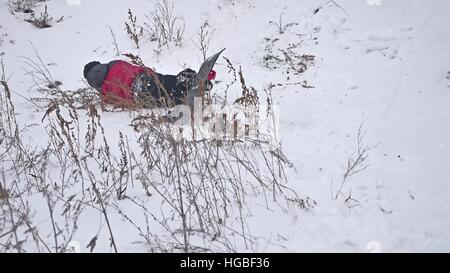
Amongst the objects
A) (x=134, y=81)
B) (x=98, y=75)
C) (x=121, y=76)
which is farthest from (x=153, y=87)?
(x=98, y=75)

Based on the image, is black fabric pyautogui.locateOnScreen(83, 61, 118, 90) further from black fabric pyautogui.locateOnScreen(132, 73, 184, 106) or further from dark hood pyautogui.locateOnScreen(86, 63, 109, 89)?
black fabric pyautogui.locateOnScreen(132, 73, 184, 106)

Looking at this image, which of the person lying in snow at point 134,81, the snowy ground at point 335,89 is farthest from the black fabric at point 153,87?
the snowy ground at point 335,89

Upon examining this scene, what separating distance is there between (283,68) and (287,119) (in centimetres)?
95

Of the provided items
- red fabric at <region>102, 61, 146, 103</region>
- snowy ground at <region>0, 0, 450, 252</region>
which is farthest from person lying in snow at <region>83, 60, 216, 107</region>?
snowy ground at <region>0, 0, 450, 252</region>

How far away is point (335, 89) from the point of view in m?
3.61

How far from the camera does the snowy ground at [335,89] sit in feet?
7.24

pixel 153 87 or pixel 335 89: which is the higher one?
pixel 153 87

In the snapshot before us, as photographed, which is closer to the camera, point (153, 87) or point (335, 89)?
point (153, 87)

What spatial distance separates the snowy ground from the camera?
221cm

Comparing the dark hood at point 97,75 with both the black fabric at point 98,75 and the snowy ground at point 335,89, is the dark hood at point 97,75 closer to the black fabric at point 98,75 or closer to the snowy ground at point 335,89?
the black fabric at point 98,75

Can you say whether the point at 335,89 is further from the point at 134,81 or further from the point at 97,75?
the point at 97,75

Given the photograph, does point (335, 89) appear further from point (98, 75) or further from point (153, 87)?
point (98, 75)

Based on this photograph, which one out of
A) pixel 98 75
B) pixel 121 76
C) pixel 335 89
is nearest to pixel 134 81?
Answer: pixel 121 76
